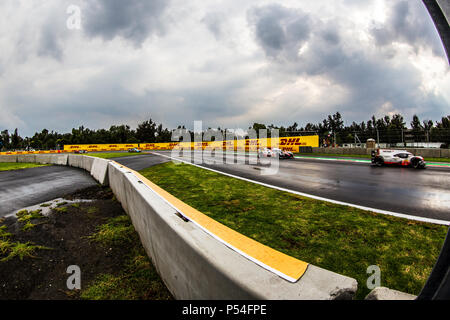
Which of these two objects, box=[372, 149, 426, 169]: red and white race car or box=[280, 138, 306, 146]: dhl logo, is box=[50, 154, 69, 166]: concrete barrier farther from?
box=[280, 138, 306, 146]: dhl logo

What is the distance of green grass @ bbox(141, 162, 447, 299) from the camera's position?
2.62 metres

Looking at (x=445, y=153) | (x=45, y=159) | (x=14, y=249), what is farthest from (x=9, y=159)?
(x=445, y=153)

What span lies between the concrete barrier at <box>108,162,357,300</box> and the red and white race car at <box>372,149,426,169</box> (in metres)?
14.6

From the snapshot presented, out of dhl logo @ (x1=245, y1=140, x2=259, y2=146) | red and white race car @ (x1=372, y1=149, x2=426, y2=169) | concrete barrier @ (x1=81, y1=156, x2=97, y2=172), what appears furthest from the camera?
dhl logo @ (x1=245, y1=140, x2=259, y2=146)

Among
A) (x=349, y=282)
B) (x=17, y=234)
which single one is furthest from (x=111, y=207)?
(x=349, y=282)

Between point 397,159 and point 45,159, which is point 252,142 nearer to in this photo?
point 397,159

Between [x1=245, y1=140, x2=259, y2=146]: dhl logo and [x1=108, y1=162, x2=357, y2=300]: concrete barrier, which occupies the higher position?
[x1=245, y1=140, x2=259, y2=146]: dhl logo

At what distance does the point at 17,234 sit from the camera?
391 cm

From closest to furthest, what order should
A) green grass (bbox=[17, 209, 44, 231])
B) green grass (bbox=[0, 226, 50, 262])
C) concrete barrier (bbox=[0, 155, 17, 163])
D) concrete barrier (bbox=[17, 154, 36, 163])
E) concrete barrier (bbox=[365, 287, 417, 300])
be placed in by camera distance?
concrete barrier (bbox=[365, 287, 417, 300]), green grass (bbox=[0, 226, 50, 262]), green grass (bbox=[17, 209, 44, 231]), concrete barrier (bbox=[17, 154, 36, 163]), concrete barrier (bbox=[0, 155, 17, 163])

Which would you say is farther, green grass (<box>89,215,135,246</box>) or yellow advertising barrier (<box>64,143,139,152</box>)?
yellow advertising barrier (<box>64,143,139,152</box>)

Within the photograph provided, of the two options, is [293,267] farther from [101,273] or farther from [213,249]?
[101,273]

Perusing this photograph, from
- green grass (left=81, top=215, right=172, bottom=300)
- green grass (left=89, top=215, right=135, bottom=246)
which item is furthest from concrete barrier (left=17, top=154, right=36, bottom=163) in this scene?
green grass (left=81, top=215, right=172, bottom=300)

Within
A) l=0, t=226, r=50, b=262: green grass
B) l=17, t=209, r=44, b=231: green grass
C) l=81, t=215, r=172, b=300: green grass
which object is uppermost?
l=17, t=209, r=44, b=231: green grass

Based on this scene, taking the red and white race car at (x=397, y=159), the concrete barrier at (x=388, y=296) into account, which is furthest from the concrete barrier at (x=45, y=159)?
the red and white race car at (x=397, y=159)
